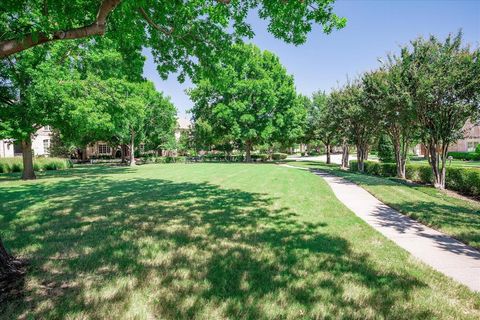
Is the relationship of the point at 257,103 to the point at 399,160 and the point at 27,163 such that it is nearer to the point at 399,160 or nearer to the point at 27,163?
the point at 399,160

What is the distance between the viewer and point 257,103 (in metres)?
38.1

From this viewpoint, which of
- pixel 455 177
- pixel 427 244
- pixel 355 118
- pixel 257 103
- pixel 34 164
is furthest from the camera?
pixel 257 103

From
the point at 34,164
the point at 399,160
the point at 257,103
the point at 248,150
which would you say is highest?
the point at 257,103

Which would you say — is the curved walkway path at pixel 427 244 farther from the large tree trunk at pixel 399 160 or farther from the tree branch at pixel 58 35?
the large tree trunk at pixel 399 160

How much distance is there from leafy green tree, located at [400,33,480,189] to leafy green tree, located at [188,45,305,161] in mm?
22620

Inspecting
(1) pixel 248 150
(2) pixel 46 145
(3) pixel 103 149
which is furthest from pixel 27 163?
(3) pixel 103 149

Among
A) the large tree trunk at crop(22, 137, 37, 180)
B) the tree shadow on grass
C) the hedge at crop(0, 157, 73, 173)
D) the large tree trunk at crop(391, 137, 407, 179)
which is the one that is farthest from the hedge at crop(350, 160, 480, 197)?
the hedge at crop(0, 157, 73, 173)

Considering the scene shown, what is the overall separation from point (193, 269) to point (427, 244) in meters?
4.91

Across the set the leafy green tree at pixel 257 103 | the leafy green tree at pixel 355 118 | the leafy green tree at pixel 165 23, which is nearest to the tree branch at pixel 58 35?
the leafy green tree at pixel 165 23

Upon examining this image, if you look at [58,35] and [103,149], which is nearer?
[58,35]

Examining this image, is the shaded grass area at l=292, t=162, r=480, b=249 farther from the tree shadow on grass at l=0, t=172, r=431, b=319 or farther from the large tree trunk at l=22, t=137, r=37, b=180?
the large tree trunk at l=22, t=137, r=37, b=180

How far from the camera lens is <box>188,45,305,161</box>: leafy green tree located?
36875 millimetres

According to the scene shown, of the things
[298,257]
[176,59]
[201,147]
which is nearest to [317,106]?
[201,147]

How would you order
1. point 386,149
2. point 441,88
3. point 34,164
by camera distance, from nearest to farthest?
1. point 441,88
2. point 34,164
3. point 386,149
